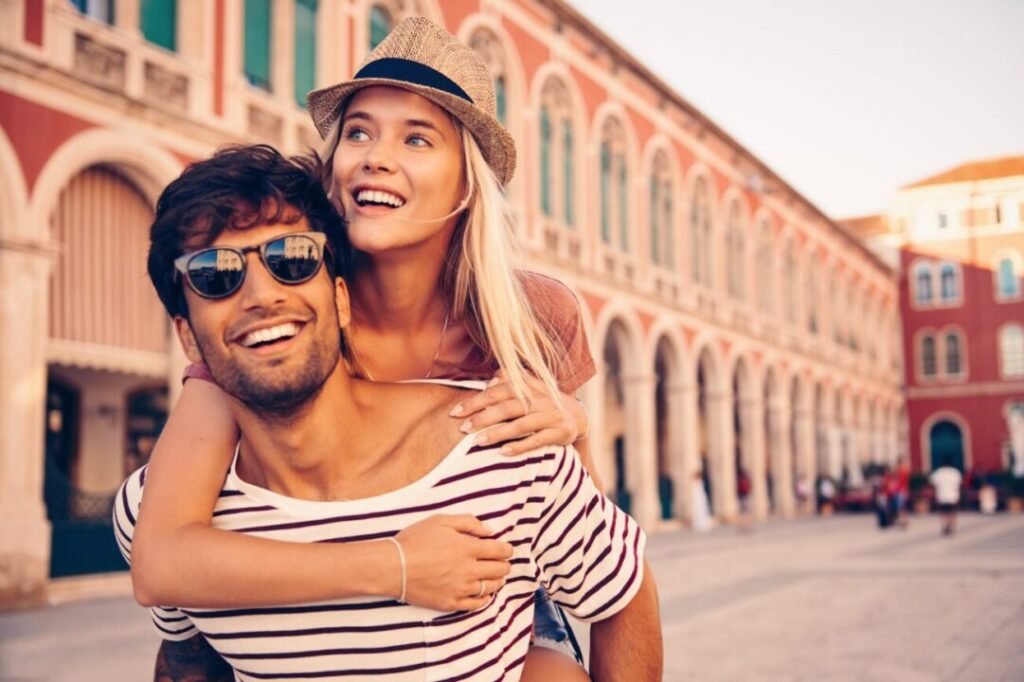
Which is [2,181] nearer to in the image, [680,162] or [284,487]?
[284,487]

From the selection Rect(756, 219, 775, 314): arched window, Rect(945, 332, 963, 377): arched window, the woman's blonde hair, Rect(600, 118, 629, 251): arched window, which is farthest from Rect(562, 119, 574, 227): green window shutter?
Rect(945, 332, 963, 377): arched window

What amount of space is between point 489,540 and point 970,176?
1406 inches

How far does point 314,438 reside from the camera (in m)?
1.91

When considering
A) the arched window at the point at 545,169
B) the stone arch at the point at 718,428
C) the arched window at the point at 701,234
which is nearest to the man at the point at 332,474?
the arched window at the point at 545,169

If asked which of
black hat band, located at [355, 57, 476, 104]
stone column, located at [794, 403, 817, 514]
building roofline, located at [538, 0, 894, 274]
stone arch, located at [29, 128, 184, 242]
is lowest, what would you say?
stone column, located at [794, 403, 817, 514]

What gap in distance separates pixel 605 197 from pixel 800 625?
17281 mm

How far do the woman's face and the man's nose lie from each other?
1.02 ft

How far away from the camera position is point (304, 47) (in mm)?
16047

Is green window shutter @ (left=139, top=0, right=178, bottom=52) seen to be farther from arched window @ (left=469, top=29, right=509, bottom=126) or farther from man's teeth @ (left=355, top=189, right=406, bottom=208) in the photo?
man's teeth @ (left=355, top=189, right=406, bottom=208)

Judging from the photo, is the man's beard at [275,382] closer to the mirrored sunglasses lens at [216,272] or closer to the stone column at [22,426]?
the mirrored sunglasses lens at [216,272]

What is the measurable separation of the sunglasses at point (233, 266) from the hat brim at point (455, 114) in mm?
395

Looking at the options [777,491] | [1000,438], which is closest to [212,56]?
[777,491]

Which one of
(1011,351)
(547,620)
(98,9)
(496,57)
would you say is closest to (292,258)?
(547,620)

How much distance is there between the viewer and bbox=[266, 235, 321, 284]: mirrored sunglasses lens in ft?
6.15
